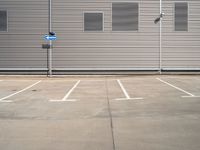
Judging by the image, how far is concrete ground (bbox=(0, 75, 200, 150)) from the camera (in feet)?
18.7

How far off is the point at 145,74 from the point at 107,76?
2.80 metres

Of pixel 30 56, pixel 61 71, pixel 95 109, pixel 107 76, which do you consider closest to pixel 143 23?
pixel 107 76

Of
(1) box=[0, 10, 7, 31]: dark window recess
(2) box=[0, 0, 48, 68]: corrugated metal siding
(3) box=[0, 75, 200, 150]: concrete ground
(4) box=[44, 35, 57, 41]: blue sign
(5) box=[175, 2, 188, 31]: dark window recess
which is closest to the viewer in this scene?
(3) box=[0, 75, 200, 150]: concrete ground

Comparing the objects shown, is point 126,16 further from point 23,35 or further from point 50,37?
point 23,35

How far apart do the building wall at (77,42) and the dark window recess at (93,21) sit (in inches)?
12.2

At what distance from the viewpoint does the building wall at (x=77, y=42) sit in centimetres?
2233

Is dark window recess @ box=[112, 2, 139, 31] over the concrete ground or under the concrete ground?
over

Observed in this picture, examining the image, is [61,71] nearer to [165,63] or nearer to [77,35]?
[77,35]

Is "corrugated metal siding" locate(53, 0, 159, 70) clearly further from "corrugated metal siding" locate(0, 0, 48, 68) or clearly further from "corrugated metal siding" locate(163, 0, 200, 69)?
"corrugated metal siding" locate(0, 0, 48, 68)

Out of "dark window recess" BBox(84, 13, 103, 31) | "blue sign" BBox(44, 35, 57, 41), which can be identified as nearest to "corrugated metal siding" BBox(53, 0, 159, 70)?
"dark window recess" BBox(84, 13, 103, 31)

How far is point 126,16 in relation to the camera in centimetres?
2255

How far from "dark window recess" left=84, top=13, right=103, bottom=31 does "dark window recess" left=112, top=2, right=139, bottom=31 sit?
95cm

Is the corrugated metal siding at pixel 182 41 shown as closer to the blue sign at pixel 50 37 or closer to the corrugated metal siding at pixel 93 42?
the corrugated metal siding at pixel 93 42

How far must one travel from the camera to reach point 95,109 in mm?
9172
